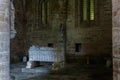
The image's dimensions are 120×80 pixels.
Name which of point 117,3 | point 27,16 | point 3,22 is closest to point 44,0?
point 27,16

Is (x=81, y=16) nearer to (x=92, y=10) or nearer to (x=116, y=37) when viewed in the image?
(x=92, y=10)

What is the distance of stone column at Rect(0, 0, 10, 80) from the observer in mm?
3863

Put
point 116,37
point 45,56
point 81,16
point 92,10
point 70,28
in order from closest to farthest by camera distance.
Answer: point 116,37 → point 45,56 → point 92,10 → point 81,16 → point 70,28

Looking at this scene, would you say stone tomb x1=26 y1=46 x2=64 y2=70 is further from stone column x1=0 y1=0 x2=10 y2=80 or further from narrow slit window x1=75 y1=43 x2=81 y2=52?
stone column x1=0 y1=0 x2=10 y2=80

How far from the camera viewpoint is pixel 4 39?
3902 millimetres

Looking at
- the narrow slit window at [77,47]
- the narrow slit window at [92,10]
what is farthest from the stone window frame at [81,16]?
the narrow slit window at [77,47]

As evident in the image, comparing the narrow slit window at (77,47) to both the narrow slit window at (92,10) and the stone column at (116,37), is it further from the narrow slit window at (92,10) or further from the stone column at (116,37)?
the stone column at (116,37)

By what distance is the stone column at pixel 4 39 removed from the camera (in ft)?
12.7

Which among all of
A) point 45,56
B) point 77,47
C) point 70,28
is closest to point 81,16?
point 70,28

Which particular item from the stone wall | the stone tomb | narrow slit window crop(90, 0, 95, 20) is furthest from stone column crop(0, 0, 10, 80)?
narrow slit window crop(90, 0, 95, 20)

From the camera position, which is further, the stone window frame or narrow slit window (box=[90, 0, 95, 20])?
narrow slit window (box=[90, 0, 95, 20])

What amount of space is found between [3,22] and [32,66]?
6.18 metres

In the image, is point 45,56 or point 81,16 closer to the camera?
point 45,56

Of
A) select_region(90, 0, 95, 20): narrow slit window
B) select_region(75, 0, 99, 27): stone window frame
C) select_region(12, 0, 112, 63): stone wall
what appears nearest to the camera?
select_region(12, 0, 112, 63): stone wall
